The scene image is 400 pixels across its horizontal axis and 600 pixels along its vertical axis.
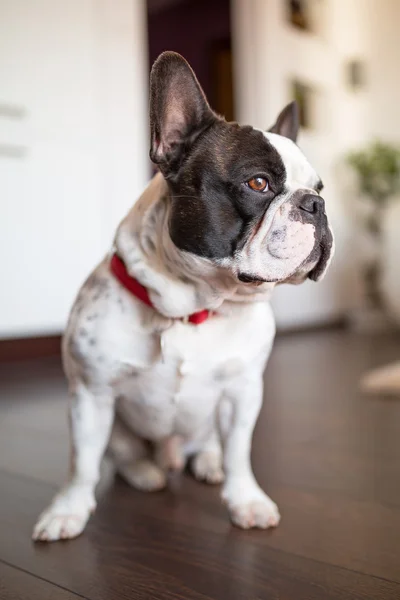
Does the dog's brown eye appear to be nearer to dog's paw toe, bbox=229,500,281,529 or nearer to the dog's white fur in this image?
the dog's white fur

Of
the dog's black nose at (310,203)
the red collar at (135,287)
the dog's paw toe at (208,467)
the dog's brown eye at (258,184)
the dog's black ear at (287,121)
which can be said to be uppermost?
the dog's black ear at (287,121)

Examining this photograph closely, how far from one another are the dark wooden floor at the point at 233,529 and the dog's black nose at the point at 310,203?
0.54m

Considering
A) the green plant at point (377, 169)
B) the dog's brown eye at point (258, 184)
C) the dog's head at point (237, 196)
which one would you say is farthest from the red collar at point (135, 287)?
the green plant at point (377, 169)

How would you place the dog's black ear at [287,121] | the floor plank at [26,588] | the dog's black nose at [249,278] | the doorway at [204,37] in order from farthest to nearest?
the doorway at [204,37]
the dog's black ear at [287,121]
the dog's black nose at [249,278]
the floor plank at [26,588]

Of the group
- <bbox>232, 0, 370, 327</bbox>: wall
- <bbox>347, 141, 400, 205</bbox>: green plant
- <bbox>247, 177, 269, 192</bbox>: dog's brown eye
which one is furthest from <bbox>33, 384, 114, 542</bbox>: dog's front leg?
<bbox>347, 141, 400, 205</bbox>: green plant

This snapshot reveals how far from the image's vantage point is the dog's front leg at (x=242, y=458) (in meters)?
1.19

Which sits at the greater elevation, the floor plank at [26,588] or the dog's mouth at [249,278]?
the dog's mouth at [249,278]

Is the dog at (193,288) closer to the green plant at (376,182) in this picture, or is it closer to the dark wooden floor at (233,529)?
the dark wooden floor at (233,529)

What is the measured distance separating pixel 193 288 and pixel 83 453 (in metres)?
0.36

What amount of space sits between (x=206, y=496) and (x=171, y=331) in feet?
1.35

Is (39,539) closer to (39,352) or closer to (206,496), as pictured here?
(206,496)

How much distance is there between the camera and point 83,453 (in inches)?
46.3

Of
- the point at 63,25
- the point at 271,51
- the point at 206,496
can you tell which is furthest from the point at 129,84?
the point at 206,496

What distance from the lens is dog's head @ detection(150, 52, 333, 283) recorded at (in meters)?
1.02
